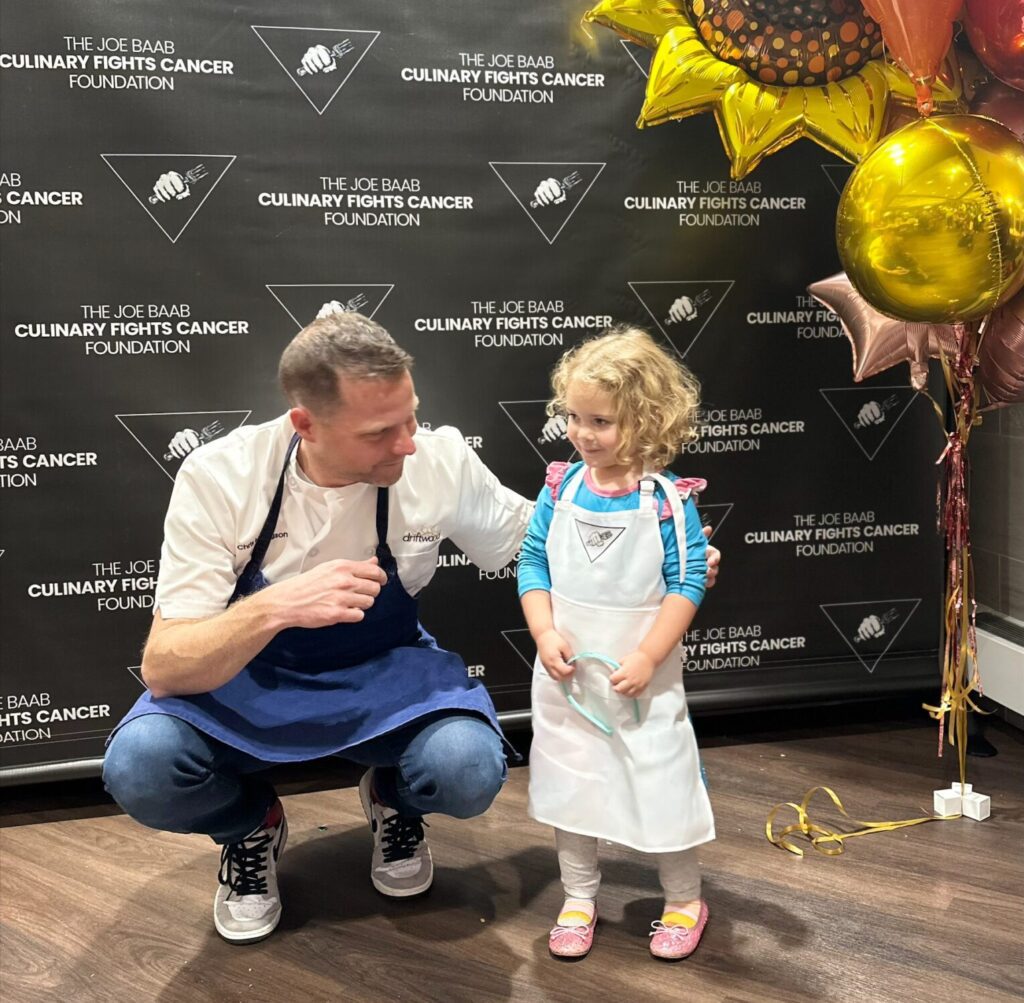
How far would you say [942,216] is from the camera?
204 centimetres

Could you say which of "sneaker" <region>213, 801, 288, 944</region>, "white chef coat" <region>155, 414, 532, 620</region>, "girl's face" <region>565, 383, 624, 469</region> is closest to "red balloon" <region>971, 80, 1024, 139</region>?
"girl's face" <region>565, 383, 624, 469</region>

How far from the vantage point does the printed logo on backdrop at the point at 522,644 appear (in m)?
2.95

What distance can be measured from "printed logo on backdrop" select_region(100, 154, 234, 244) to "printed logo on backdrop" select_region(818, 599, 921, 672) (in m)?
1.91

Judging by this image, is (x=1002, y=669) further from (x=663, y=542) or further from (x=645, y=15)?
(x=645, y=15)

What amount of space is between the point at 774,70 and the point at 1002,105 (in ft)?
1.50

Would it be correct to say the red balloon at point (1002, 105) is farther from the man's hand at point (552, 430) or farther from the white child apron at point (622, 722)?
the man's hand at point (552, 430)

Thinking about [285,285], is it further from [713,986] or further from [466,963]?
[713,986]

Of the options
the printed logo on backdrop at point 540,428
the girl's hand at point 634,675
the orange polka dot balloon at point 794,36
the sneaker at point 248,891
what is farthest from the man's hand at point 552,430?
the sneaker at point 248,891

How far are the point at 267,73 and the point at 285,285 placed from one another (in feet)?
1.58

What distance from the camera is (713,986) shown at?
6.34ft

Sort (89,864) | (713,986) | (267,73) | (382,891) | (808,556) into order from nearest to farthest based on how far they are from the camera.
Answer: (713,986) → (382,891) → (89,864) → (267,73) → (808,556)

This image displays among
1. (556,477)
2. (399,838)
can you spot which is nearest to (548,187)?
(556,477)

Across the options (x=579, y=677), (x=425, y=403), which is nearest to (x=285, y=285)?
(x=425, y=403)

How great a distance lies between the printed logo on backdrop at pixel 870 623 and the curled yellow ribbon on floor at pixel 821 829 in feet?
2.05
